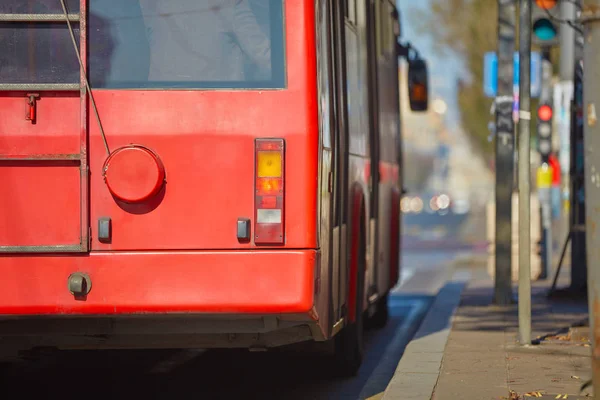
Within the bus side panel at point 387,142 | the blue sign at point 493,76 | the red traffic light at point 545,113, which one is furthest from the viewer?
the red traffic light at point 545,113

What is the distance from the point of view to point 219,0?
745 cm

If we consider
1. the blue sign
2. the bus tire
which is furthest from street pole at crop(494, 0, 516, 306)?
the bus tire

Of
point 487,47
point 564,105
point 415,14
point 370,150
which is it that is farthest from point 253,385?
point 415,14

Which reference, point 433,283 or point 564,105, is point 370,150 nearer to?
point 564,105

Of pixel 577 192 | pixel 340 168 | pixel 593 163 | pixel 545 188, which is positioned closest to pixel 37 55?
pixel 340 168

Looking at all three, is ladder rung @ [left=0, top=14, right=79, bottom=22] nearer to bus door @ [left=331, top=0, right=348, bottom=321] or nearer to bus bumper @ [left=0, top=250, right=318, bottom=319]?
bus bumper @ [left=0, top=250, right=318, bottom=319]

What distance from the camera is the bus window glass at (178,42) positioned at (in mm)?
7414

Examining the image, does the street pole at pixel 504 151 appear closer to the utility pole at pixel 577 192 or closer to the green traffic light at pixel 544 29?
the green traffic light at pixel 544 29

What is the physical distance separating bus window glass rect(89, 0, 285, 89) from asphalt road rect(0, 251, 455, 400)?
7.94 ft

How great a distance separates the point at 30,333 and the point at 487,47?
41039mm

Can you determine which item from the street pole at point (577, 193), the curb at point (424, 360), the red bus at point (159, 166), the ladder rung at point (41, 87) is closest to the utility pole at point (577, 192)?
the street pole at point (577, 193)

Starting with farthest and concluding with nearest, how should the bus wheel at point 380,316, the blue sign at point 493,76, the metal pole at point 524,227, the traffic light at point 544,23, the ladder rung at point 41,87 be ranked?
the blue sign at point 493,76, the traffic light at point 544,23, the bus wheel at point 380,316, the metal pole at point 524,227, the ladder rung at point 41,87

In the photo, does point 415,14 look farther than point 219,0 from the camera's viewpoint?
Yes

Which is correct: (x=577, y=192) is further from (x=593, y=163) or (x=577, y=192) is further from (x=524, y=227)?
(x=593, y=163)
